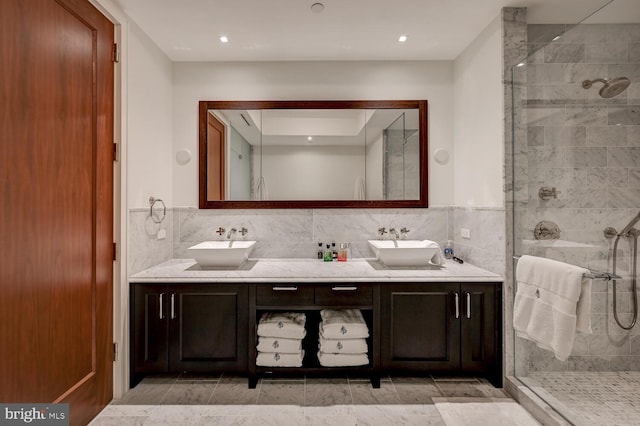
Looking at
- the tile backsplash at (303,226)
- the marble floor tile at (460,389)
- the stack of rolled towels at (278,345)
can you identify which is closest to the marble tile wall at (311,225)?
the tile backsplash at (303,226)

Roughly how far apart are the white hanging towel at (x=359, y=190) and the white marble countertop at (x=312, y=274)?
66 cm

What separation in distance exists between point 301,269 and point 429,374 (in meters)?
1.25

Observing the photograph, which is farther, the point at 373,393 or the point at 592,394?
the point at 373,393

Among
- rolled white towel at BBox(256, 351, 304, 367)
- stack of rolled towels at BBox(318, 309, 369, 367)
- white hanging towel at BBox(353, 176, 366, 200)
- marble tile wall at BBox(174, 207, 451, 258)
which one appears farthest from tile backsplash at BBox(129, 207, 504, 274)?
rolled white towel at BBox(256, 351, 304, 367)

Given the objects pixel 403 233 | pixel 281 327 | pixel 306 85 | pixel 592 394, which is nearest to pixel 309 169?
pixel 306 85

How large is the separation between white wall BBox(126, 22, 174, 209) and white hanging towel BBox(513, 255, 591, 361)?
105 inches

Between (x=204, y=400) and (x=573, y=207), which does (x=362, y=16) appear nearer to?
(x=573, y=207)

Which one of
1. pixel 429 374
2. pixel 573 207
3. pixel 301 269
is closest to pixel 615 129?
pixel 573 207

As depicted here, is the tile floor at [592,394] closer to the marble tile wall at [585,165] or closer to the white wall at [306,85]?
the marble tile wall at [585,165]

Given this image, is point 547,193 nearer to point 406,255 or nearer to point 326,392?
point 406,255

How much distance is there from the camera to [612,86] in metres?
1.94

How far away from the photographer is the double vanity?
2.24m

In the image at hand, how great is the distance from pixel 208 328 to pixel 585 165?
2.71 metres

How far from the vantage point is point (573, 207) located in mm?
2025
